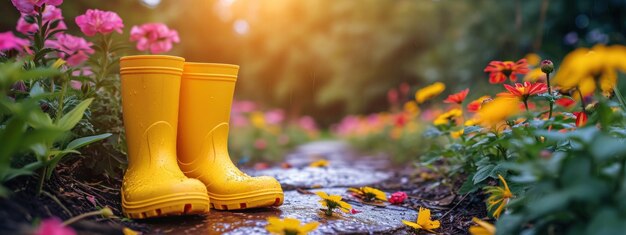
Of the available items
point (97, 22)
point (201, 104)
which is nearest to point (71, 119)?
point (201, 104)

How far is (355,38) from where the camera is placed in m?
9.14

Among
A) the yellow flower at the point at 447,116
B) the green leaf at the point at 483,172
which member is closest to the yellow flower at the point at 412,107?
the yellow flower at the point at 447,116

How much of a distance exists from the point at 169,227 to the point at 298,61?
9.81m

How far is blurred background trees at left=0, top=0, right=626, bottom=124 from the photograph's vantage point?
464cm

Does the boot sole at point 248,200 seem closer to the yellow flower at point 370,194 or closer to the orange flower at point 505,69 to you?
the yellow flower at point 370,194

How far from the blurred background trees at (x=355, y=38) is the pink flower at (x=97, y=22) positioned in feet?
5.64

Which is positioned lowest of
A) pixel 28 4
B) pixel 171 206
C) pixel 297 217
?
pixel 297 217

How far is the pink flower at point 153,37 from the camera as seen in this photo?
1797mm

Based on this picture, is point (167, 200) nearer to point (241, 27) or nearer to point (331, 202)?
point (331, 202)

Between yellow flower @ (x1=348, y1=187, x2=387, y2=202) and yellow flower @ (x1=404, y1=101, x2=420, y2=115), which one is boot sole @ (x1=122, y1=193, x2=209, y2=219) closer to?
yellow flower @ (x1=348, y1=187, x2=387, y2=202)

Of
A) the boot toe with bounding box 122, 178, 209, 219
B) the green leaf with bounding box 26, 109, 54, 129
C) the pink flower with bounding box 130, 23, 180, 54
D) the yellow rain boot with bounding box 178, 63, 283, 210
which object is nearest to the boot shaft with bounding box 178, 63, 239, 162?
the yellow rain boot with bounding box 178, 63, 283, 210

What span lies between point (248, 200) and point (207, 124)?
29 centimetres

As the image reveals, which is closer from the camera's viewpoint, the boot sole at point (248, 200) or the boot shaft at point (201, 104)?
the boot sole at point (248, 200)

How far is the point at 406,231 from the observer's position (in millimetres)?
1337
